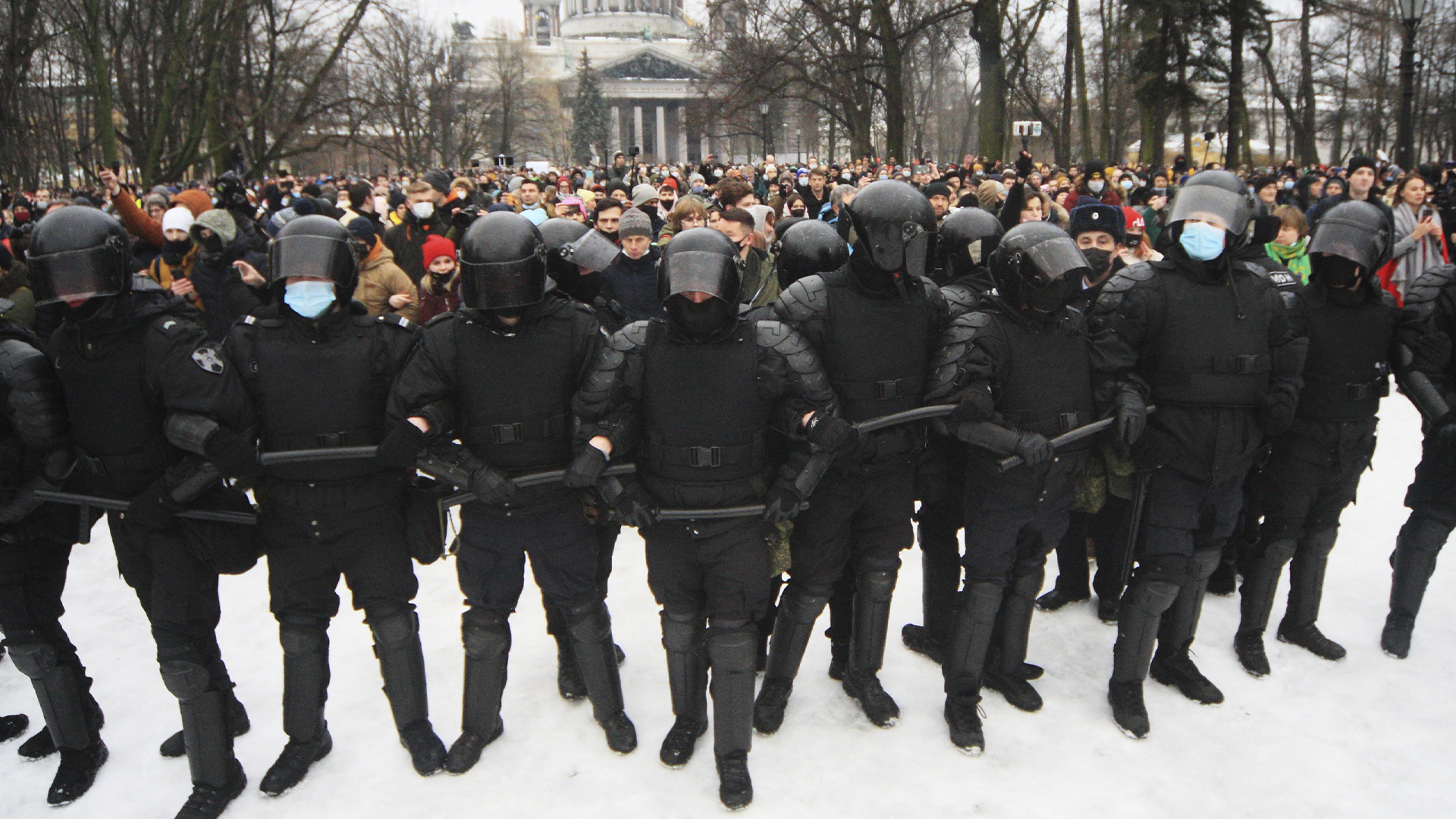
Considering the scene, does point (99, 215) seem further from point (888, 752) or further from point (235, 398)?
point (888, 752)

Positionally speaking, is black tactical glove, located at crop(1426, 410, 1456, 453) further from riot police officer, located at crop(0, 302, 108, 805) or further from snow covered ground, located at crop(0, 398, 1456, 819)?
riot police officer, located at crop(0, 302, 108, 805)

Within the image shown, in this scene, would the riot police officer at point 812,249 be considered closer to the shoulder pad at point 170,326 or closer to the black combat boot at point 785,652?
the black combat boot at point 785,652

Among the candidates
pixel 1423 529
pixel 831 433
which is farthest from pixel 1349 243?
pixel 831 433

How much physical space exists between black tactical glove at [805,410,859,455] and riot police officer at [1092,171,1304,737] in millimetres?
1142

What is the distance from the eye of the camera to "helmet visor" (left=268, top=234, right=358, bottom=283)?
3352 mm

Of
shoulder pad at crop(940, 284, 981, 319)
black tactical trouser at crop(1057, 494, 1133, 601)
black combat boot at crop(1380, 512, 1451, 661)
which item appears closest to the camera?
shoulder pad at crop(940, 284, 981, 319)

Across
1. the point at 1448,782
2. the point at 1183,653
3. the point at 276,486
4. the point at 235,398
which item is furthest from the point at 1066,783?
the point at 235,398

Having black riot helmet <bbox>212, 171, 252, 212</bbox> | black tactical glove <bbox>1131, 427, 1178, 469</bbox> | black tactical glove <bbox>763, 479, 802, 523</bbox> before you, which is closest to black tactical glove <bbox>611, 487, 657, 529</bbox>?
black tactical glove <bbox>763, 479, 802, 523</bbox>

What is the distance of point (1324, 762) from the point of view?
11.8ft

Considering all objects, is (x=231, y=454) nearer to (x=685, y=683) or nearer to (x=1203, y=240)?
(x=685, y=683)

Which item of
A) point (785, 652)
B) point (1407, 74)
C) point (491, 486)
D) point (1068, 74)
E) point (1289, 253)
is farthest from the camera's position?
point (1068, 74)

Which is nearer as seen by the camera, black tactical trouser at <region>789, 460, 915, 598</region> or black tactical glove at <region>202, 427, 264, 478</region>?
black tactical glove at <region>202, 427, 264, 478</region>

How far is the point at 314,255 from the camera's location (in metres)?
3.39

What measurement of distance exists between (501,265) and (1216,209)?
275 centimetres
